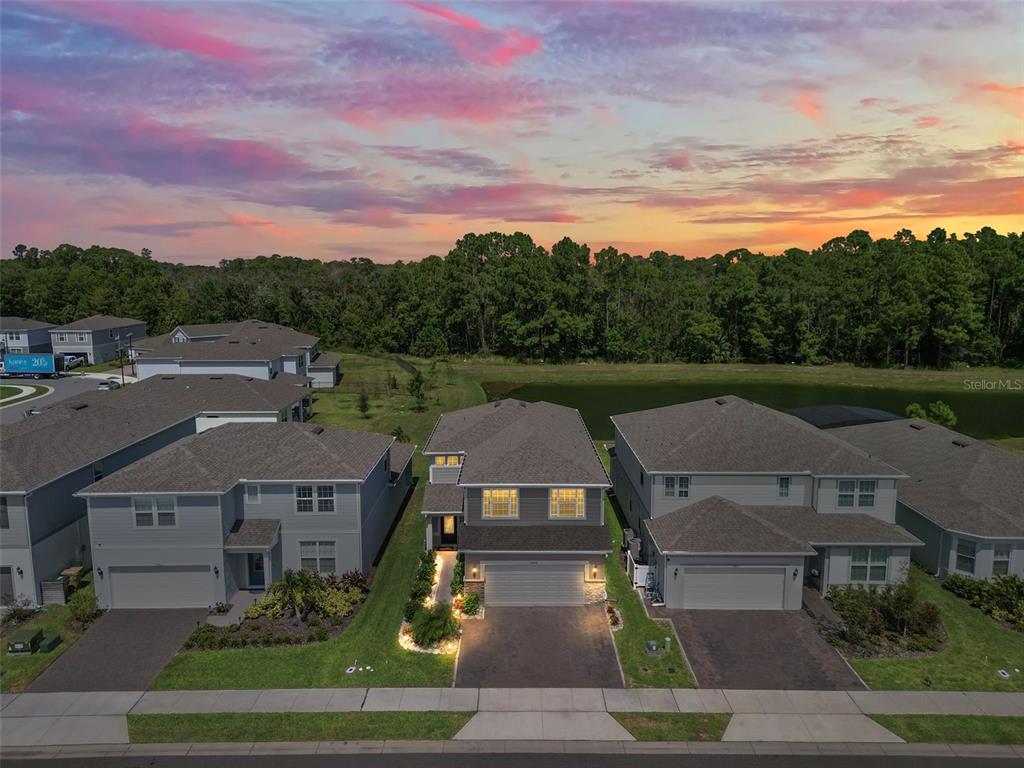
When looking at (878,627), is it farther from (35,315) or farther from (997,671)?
(35,315)

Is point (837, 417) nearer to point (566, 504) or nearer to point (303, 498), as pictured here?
point (566, 504)

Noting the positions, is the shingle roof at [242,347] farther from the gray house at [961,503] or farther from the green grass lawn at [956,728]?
the green grass lawn at [956,728]

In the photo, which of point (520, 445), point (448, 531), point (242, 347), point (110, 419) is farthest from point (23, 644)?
point (242, 347)

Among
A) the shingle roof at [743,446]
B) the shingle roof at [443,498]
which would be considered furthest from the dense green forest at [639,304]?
the shingle roof at [443,498]

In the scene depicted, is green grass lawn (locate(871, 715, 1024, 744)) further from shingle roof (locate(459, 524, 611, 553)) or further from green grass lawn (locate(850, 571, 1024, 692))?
shingle roof (locate(459, 524, 611, 553))

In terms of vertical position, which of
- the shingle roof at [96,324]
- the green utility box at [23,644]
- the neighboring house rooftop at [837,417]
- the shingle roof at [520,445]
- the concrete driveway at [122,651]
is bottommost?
the concrete driveway at [122,651]

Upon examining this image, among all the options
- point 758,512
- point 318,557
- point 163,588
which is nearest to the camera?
point 163,588
